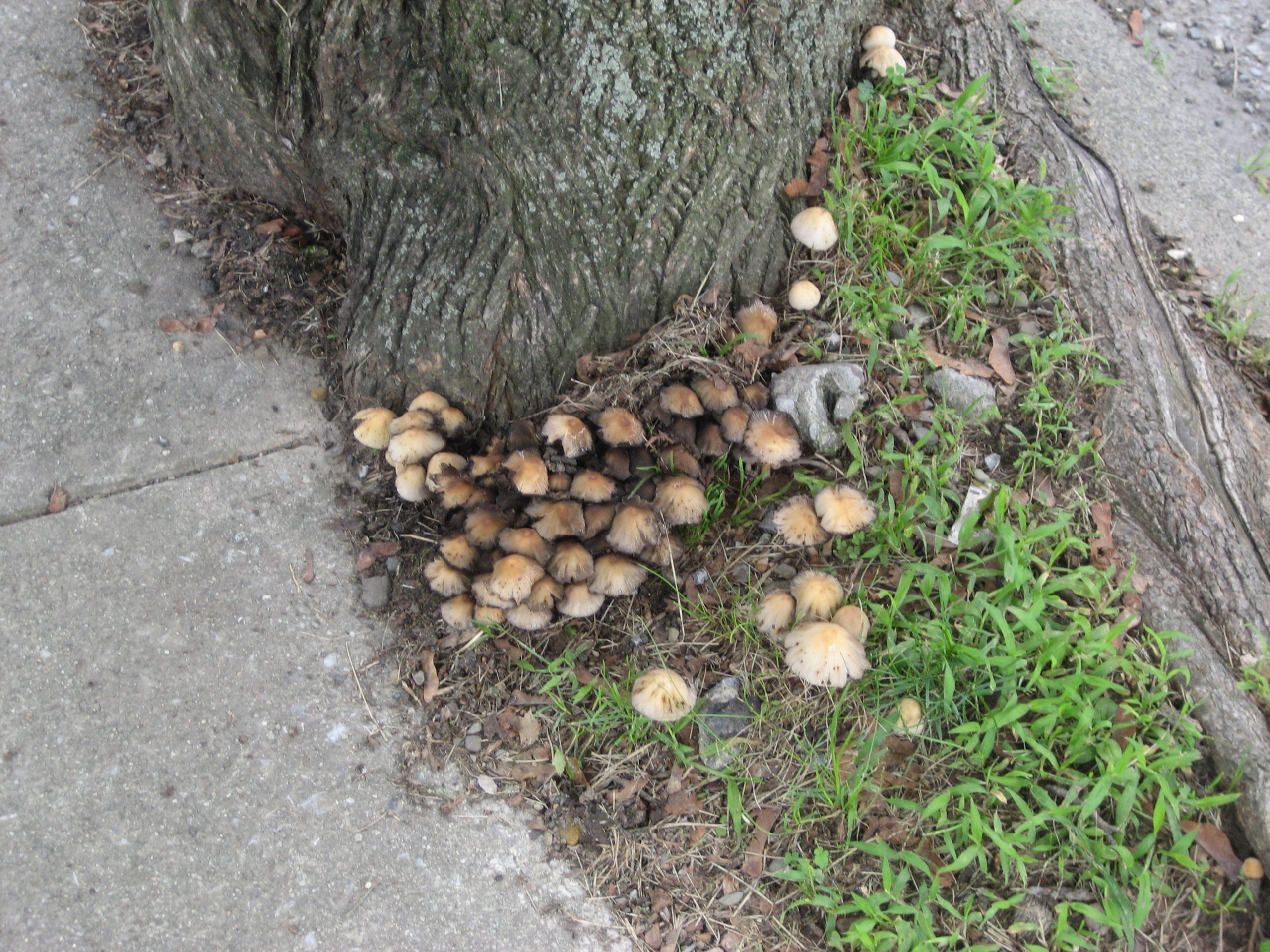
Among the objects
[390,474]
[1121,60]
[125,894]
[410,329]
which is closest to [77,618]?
[125,894]

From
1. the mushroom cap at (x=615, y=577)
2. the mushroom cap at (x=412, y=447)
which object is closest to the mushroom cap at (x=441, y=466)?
the mushroom cap at (x=412, y=447)

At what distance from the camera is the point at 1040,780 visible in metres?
2.66

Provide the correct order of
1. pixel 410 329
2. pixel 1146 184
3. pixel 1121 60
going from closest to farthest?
1. pixel 410 329
2. pixel 1146 184
3. pixel 1121 60

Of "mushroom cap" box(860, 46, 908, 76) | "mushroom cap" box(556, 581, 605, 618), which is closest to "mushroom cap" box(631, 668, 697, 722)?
"mushroom cap" box(556, 581, 605, 618)

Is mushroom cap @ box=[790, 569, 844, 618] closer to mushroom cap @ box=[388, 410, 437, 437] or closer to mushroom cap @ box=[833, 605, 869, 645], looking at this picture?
mushroom cap @ box=[833, 605, 869, 645]

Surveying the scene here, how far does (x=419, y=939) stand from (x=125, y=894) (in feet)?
2.90

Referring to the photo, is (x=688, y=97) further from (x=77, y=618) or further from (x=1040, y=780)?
(x=77, y=618)

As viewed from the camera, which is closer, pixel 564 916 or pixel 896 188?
pixel 564 916

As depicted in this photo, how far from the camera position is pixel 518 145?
285cm

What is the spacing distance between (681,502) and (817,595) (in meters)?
0.54

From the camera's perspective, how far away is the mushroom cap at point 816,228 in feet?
10.6

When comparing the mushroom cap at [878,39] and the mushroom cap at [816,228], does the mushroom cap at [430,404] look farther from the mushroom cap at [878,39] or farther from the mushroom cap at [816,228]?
the mushroom cap at [878,39]

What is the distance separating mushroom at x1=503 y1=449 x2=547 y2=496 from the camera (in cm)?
289

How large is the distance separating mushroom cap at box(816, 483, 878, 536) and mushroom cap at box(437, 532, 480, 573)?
3.89 ft
